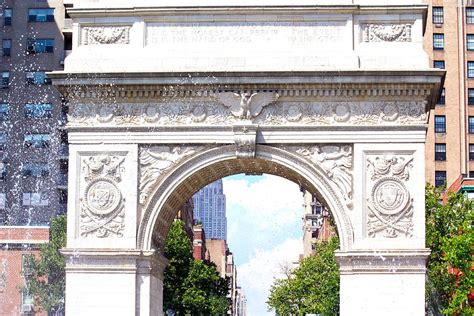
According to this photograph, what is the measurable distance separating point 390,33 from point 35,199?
45.4 m

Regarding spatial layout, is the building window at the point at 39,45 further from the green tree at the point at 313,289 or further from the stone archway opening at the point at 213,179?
the stone archway opening at the point at 213,179

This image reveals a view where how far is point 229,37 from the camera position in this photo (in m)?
38.4

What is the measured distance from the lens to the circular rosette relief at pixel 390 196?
122 feet

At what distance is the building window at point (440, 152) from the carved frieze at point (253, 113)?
51.2 m

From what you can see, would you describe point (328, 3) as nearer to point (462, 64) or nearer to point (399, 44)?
point (399, 44)

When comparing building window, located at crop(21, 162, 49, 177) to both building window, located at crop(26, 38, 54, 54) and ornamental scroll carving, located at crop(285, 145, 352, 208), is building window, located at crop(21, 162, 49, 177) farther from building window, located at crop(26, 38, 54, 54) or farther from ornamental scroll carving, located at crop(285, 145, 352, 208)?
ornamental scroll carving, located at crop(285, 145, 352, 208)

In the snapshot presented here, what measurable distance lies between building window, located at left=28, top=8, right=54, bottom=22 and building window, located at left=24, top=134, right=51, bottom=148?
27.1 feet

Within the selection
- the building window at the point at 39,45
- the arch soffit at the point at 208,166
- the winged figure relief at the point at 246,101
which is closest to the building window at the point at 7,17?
the building window at the point at 39,45

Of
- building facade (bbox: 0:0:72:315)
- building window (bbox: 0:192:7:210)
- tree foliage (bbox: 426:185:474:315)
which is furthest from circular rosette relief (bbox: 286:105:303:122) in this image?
building window (bbox: 0:192:7:210)

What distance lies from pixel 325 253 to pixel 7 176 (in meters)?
22.1

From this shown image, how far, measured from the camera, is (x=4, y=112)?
81.8 meters

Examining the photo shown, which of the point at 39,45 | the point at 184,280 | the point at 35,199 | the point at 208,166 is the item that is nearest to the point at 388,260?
the point at 208,166

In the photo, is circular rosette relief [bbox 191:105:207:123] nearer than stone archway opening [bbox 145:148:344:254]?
Yes

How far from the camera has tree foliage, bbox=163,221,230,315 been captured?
68.6 meters
